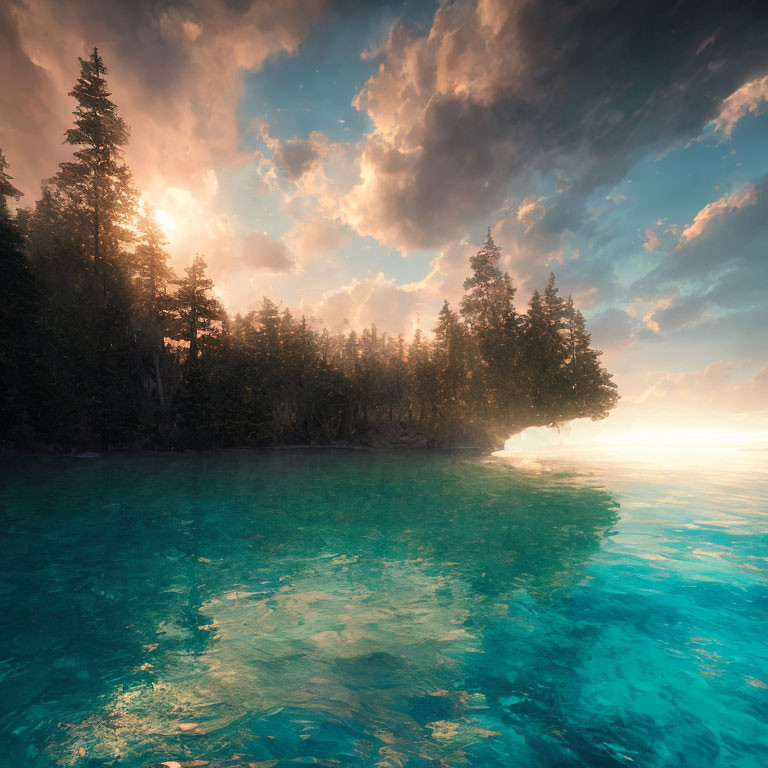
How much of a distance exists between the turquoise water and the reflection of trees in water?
0.15ft

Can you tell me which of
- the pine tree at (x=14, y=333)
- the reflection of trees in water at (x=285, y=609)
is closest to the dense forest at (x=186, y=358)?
the pine tree at (x=14, y=333)

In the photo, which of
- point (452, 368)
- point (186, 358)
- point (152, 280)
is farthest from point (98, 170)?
point (452, 368)

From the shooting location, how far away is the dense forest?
3378cm

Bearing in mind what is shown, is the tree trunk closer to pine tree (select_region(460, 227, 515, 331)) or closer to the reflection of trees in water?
the reflection of trees in water

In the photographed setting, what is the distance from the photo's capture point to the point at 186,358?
45531mm

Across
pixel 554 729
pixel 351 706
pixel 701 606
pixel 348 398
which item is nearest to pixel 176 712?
pixel 351 706

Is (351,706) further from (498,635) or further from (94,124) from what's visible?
(94,124)

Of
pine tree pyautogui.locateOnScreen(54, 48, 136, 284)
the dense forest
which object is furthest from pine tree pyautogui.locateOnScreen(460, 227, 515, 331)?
pine tree pyautogui.locateOnScreen(54, 48, 136, 284)

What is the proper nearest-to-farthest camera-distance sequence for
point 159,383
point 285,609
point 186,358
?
point 285,609
point 159,383
point 186,358

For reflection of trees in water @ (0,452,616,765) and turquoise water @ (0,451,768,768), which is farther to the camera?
reflection of trees in water @ (0,452,616,765)

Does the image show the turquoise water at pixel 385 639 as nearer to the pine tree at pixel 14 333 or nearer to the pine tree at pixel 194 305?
the pine tree at pixel 14 333

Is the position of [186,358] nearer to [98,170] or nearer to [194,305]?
[194,305]

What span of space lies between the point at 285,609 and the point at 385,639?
7.75 feet

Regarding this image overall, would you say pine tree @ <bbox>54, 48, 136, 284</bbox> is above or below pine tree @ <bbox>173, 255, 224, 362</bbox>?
above
